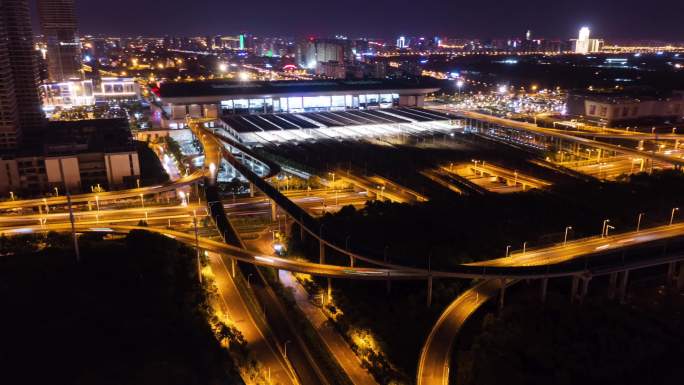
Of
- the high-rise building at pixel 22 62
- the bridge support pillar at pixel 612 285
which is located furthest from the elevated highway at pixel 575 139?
the high-rise building at pixel 22 62

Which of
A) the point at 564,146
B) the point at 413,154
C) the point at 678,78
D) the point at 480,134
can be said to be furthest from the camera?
the point at 678,78

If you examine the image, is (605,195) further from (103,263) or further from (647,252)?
(103,263)

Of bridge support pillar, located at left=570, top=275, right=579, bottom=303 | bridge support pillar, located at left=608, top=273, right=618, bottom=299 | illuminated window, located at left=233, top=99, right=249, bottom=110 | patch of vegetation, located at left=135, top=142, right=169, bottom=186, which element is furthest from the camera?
illuminated window, located at left=233, top=99, right=249, bottom=110

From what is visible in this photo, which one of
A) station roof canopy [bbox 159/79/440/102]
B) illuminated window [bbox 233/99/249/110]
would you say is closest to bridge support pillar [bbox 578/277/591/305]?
station roof canopy [bbox 159/79/440/102]

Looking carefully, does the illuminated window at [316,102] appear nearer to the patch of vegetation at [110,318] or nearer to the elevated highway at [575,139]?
the elevated highway at [575,139]

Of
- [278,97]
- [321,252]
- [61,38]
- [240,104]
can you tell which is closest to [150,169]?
[321,252]

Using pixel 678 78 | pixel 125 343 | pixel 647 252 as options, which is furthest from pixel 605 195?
pixel 678 78

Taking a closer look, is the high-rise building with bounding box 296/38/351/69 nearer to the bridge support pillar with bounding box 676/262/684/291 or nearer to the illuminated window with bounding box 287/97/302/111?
the illuminated window with bounding box 287/97/302/111
